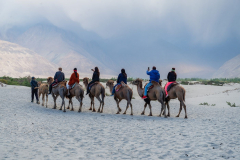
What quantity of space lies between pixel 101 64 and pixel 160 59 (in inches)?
1715

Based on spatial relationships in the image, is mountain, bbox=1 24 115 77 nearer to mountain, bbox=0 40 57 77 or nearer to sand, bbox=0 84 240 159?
mountain, bbox=0 40 57 77

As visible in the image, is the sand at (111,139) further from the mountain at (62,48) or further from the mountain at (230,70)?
the mountain at (230,70)

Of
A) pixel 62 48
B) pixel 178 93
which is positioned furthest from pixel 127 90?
pixel 62 48

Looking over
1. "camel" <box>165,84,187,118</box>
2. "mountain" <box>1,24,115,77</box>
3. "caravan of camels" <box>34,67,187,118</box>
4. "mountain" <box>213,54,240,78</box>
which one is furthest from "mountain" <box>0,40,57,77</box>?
"camel" <box>165,84,187,118</box>

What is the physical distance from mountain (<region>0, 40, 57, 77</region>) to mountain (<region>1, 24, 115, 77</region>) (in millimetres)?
10328

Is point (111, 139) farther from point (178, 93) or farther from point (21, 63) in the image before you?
point (21, 63)

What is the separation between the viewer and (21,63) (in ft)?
388

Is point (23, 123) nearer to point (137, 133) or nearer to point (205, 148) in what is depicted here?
point (137, 133)

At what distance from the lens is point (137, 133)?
9609 mm

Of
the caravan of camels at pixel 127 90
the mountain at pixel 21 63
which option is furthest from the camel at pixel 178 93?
the mountain at pixel 21 63

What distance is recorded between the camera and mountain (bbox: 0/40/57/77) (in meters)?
110

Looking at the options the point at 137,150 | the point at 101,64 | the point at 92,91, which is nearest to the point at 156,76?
the point at 92,91

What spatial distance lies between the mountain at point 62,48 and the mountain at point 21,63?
33.9 ft

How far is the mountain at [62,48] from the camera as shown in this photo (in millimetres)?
137625
